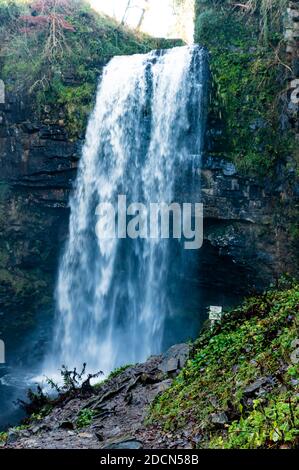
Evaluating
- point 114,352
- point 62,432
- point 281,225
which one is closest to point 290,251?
point 281,225

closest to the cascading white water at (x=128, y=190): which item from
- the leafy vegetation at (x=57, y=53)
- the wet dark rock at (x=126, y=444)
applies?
the leafy vegetation at (x=57, y=53)

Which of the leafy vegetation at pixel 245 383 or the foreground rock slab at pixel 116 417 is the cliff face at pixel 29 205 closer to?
the foreground rock slab at pixel 116 417

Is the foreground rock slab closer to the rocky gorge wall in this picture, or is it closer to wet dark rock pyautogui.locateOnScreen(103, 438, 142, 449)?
wet dark rock pyautogui.locateOnScreen(103, 438, 142, 449)

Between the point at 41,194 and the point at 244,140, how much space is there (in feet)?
21.5

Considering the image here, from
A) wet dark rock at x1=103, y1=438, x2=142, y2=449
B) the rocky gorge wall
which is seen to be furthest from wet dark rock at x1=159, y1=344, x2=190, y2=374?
the rocky gorge wall

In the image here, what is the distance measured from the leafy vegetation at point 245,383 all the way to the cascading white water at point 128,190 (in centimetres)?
667

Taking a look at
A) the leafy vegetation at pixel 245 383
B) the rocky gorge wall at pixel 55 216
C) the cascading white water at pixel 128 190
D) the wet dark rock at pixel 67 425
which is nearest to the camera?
the leafy vegetation at pixel 245 383

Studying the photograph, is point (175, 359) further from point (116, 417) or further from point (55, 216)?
point (55, 216)

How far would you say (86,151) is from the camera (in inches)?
556

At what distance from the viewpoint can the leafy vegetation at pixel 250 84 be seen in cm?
1216

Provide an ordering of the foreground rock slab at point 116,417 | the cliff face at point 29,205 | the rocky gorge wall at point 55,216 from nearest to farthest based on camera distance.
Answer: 1. the foreground rock slab at point 116,417
2. the rocky gorge wall at point 55,216
3. the cliff face at point 29,205

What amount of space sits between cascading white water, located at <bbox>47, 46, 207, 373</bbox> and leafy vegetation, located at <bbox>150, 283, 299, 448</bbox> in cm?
667

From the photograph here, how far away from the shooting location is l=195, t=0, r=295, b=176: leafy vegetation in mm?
12164

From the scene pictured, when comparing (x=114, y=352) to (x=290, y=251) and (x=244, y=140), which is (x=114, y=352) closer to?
(x=290, y=251)
